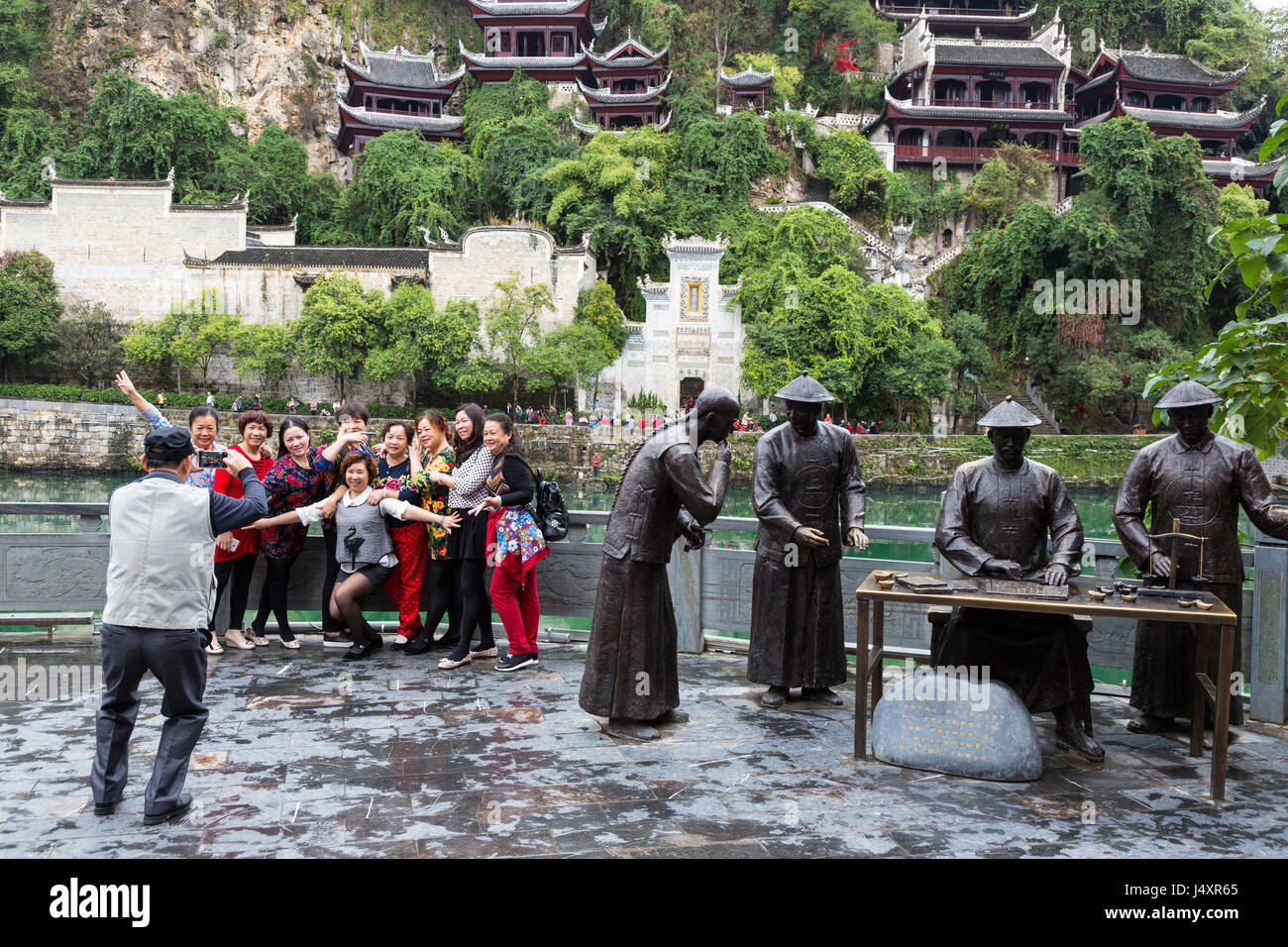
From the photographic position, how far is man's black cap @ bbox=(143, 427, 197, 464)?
394cm

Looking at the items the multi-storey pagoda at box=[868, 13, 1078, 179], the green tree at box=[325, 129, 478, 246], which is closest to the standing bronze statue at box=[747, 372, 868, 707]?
the green tree at box=[325, 129, 478, 246]

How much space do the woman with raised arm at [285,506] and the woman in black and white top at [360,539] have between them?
0.16 metres

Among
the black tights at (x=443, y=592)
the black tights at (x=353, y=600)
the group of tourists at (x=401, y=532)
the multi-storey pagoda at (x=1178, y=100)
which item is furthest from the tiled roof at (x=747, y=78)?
the black tights at (x=353, y=600)

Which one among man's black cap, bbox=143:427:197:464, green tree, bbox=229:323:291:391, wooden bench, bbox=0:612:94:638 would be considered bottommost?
wooden bench, bbox=0:612:94:638

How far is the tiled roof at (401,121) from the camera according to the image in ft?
130

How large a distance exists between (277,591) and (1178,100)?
44326 millimetres

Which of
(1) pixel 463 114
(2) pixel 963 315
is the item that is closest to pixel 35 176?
(1) pixel 463 114

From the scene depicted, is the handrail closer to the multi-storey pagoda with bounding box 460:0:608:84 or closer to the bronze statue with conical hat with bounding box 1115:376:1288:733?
the bronze statue with conical hat with bounding box 1115:376:1288:733

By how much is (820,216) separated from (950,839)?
2980cm

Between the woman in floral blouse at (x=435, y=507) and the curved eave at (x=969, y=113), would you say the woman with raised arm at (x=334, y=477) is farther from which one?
the curved eave at (x=969, y=113)

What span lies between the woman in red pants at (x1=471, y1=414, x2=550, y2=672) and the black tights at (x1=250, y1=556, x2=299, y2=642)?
147 cm

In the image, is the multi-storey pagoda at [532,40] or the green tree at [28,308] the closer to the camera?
the green tree at [28,308]

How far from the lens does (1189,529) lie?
204 inches

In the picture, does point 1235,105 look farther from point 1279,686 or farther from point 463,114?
point 1279,686
